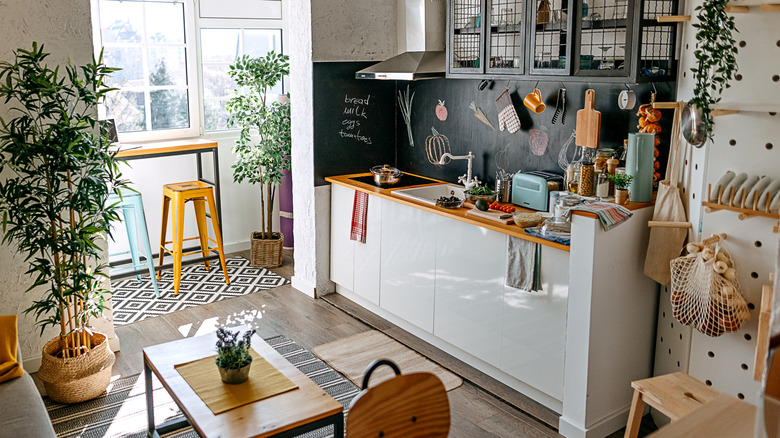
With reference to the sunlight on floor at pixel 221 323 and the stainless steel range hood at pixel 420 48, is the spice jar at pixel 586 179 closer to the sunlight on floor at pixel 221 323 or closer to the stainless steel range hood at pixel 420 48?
the stainless steel range hood at pixel 420 48

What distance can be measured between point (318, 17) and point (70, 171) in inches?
79.2

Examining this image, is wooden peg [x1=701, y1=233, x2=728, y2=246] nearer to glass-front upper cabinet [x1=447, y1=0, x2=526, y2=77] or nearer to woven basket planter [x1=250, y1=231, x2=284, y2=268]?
glass-front upper cabinet [x1=447, y1=0, x2=526, y2=77]

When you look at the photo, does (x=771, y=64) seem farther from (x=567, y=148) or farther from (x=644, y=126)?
(x=567, y=148)

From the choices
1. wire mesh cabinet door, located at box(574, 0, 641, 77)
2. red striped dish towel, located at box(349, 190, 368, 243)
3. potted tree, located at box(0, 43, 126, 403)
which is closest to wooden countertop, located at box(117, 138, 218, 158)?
potted tree, located at box(0, 43, 126, 403)

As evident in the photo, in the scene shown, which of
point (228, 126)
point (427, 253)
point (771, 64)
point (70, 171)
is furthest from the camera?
point (228, 126)

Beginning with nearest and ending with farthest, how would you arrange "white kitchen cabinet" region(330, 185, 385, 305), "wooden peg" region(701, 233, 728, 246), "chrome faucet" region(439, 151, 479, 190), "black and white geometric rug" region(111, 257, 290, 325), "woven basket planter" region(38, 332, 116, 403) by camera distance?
"wooden peg" region(701, 233, 728, 246) → "woven basket planter" region(38, 332, 116, 403) → "chrome faucet" region(439, 151, 479, 190) → "white kitchen cabinet" region(330, 185, 385, 305) → "black and white geometric rug" region(111, 257, 290, 325)

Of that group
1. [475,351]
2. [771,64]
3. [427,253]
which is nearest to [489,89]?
[427,253]

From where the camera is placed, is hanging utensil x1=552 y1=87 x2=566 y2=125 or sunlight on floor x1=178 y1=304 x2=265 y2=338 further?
sunlight on floor x1=178 y1=304 x2=265 y2=338

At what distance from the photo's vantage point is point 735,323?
267 cm

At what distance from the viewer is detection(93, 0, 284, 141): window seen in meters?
5.41

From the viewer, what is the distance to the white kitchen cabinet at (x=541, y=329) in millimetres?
3213

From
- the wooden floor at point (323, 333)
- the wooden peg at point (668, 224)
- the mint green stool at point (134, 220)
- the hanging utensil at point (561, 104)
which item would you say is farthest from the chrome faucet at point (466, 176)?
the mint green stool at point (134, 220)

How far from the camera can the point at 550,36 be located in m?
3.39

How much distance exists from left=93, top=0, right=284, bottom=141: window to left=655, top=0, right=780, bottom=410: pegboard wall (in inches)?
160
